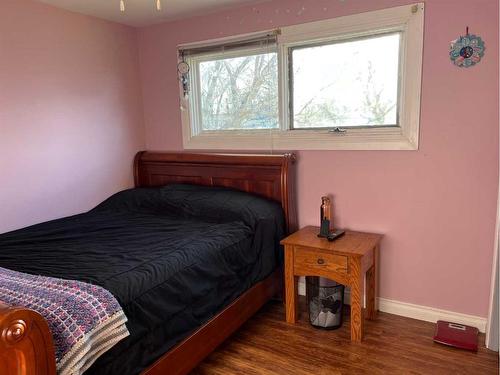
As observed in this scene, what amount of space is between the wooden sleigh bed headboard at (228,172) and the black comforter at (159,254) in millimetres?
130

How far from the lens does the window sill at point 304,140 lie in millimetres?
2488

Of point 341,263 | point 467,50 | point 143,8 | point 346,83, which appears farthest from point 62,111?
point 467,50

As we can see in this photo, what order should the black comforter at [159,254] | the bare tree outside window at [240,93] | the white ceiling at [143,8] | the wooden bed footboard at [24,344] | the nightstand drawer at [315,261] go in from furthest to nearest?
1. the bare tree outside window at [240,93]
2. the white ceiling at [143,8]
3. the nightstand drawer at [315,261]
4. the black comforter at [159,254]
5. the wooden bed footboard at [24,344]

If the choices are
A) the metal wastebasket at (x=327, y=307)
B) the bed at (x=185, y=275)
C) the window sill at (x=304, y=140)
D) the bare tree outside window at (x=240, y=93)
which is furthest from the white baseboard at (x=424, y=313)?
the bare tree outside window at (x=240, y=93)

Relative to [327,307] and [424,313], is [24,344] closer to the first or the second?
[327,307]

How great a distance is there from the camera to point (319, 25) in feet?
8.55

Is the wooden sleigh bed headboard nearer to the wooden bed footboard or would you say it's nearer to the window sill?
the window sill

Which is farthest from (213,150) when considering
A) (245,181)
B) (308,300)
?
(308,300)

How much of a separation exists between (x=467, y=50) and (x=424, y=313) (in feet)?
5.40

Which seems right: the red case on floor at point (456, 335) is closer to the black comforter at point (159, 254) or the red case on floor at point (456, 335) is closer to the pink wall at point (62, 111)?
the black comforter at point (159, 254)

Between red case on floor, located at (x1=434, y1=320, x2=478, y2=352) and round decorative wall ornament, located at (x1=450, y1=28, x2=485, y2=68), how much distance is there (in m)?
1.56

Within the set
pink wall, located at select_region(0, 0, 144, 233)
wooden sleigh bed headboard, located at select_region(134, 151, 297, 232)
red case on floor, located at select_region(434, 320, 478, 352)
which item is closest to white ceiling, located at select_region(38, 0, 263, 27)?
pink wall, located at select_region(0, 0, 144, 233)

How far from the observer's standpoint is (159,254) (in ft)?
6.58

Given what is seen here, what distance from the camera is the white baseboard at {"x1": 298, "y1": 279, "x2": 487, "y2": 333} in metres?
2.39
